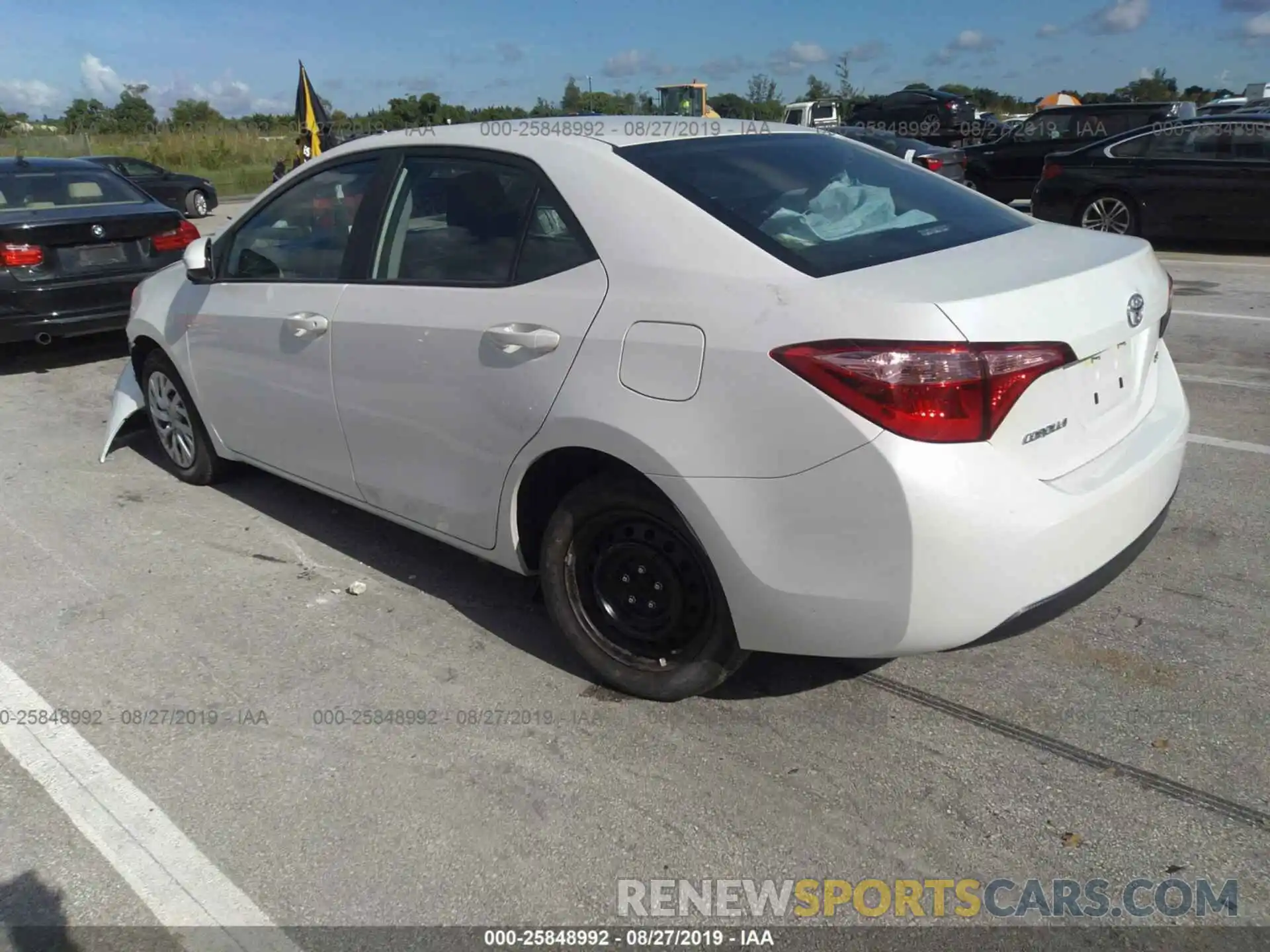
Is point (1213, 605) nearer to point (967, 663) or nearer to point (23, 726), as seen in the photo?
point (967, 663)

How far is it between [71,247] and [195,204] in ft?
55.0

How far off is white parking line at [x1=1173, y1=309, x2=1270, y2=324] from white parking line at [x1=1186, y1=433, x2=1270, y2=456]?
3.42 meters

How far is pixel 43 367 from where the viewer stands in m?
8.38

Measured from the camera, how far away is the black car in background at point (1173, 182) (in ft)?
37.3

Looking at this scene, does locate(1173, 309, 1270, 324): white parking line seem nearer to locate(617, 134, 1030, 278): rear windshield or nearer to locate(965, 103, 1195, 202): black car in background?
locate(617, 134, 1030, 278): rear windshield

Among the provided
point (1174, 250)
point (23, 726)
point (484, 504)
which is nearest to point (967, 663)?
point (484, 504)

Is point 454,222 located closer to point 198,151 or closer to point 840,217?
point 840,217

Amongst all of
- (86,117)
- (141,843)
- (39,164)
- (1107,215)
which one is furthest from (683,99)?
(86,117)

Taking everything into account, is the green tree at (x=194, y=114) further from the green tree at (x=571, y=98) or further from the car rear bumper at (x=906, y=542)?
the car rear bumper at (x=906, y=542)

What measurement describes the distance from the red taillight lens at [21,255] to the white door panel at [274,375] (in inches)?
145

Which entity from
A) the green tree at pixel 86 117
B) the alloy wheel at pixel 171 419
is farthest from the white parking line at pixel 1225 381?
the green tree at pixel 86 117

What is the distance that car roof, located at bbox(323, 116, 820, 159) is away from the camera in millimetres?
3379

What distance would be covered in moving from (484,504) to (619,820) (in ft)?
3.82

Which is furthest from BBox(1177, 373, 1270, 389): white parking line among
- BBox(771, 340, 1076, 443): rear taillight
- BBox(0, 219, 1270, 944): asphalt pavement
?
BBox(771, 340, 1076, 443): rear taillight
